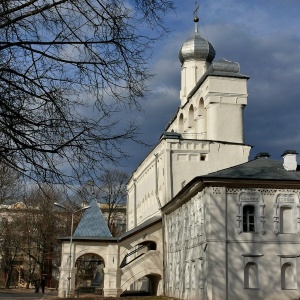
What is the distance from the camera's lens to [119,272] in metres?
29.3

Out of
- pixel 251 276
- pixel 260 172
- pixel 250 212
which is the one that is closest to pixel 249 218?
pixel 250 212

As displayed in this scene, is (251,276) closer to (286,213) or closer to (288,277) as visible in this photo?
(288,277)

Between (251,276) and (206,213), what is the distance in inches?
122

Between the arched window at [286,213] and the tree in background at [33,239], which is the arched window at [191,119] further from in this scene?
the tree in background at [33,239]

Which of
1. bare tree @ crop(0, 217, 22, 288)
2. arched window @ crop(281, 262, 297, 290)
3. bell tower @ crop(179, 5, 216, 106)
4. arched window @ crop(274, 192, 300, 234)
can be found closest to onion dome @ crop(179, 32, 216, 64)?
bell tower @ crop(179, 5, 216, 106)

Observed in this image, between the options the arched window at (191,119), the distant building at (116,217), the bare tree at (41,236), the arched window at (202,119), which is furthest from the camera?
the distant building at (116,217)

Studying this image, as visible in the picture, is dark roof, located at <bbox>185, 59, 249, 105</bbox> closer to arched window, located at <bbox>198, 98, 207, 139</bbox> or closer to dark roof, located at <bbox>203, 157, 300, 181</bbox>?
arched window, located at <bbox>198, 98, 207, 139</bbox>

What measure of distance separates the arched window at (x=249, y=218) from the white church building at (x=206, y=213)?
0.14 feet

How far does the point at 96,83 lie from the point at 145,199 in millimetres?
30716

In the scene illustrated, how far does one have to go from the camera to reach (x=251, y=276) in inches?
851

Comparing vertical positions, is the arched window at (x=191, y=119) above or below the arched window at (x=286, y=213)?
above

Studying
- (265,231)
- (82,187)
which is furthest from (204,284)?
(82,187)

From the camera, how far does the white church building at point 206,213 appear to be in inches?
856

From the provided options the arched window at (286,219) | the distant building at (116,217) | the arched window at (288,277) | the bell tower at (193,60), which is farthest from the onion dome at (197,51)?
the distant building at (116,217)
